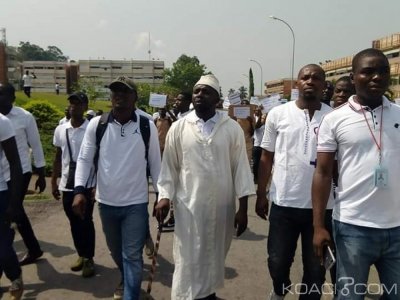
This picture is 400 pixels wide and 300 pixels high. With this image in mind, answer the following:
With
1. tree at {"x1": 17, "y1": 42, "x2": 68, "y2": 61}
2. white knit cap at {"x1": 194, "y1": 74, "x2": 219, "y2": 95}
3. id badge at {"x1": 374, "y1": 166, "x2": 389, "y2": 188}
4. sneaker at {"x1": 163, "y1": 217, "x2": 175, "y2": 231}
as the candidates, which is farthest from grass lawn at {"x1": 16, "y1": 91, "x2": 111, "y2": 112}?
tree at {"x1": 17, "y1": 42, "x2": 68, "y2": 61}

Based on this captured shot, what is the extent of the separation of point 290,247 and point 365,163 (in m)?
1.22

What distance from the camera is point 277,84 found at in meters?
101

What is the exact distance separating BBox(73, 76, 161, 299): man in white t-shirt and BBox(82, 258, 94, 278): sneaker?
90 cm

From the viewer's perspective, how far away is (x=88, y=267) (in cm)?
Answer: 492

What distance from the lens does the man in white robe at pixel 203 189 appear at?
12.1ft

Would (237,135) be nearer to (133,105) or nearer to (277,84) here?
(133,105)

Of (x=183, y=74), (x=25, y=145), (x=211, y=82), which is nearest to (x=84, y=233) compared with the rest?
(x=25, y=145)

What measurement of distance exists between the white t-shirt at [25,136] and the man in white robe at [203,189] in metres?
1.95

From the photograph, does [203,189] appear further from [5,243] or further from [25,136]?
[25,136]

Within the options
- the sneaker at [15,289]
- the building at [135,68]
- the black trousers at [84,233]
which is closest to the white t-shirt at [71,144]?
the black trousers at [84,233]

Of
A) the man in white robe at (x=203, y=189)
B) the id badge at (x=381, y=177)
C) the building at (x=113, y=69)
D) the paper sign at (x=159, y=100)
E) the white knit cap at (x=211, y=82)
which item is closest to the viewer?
the id badge at (x=381, y=177)

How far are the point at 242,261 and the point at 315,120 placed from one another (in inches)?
92.0

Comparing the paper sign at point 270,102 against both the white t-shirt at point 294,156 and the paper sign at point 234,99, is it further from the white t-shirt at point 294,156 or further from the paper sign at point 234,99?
the white t-shirt at point 294,156

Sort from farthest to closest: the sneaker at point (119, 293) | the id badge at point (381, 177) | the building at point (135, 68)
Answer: the building at point (135, 68), the sneaker at point (119, 293), the id badge at point (381, 177)
